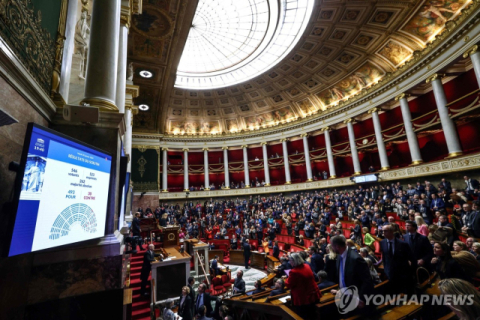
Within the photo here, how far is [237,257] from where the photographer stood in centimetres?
1193

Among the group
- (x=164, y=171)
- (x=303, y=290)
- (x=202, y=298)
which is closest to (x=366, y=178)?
(x=202, y=298)

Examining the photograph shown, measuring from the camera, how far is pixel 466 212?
6.58m

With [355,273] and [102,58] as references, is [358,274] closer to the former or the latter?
[355,273]

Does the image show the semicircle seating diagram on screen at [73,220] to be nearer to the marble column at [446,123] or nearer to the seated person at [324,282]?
the seated person at [324,282]

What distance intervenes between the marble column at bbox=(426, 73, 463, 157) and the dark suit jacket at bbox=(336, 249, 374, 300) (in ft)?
44.7

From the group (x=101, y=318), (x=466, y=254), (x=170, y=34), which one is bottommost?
(x=101, y=318)

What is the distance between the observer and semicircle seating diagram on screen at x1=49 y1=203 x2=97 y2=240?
2254 millimetres

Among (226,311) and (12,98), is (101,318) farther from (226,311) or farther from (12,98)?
(226,311)

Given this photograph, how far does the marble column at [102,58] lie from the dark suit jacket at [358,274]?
12.0ft

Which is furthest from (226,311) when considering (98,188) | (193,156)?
(193,156)

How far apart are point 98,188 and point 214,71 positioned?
21664 millimetres

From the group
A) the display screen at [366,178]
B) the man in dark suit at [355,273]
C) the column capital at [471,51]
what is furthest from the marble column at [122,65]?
the display screen at [366,178]

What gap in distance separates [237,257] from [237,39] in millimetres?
17147
